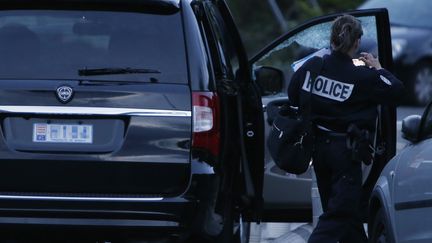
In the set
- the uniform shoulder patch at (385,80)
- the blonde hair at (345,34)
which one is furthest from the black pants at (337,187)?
the blonde hair at (345,34)

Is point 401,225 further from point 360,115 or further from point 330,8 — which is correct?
point 330,8

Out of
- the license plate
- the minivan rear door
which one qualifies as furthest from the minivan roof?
the license plate

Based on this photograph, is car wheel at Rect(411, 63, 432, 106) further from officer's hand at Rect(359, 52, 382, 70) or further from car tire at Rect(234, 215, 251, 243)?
officer's hand at Rect(359, 52, 382, 70)

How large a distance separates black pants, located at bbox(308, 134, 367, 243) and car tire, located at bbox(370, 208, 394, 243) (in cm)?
18

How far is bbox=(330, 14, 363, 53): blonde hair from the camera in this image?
22.4 ft

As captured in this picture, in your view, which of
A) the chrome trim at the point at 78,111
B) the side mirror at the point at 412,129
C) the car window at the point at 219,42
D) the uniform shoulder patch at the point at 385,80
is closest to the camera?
the chrome trim at the point at 78,111

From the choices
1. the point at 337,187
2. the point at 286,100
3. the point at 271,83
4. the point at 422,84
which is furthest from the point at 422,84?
the point at 337,187

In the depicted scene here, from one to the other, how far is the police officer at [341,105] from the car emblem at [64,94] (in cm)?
156

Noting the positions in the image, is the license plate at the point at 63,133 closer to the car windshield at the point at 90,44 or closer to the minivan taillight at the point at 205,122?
the car windshield at the point at 90,44

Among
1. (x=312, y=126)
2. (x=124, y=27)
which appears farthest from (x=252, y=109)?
(x=124, y=27)

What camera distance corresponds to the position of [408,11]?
18781 mm

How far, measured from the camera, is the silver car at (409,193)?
562 cm

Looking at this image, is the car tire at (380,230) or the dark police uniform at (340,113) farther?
the dark police uniform at (340,113)

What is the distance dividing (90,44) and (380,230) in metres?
1.96
